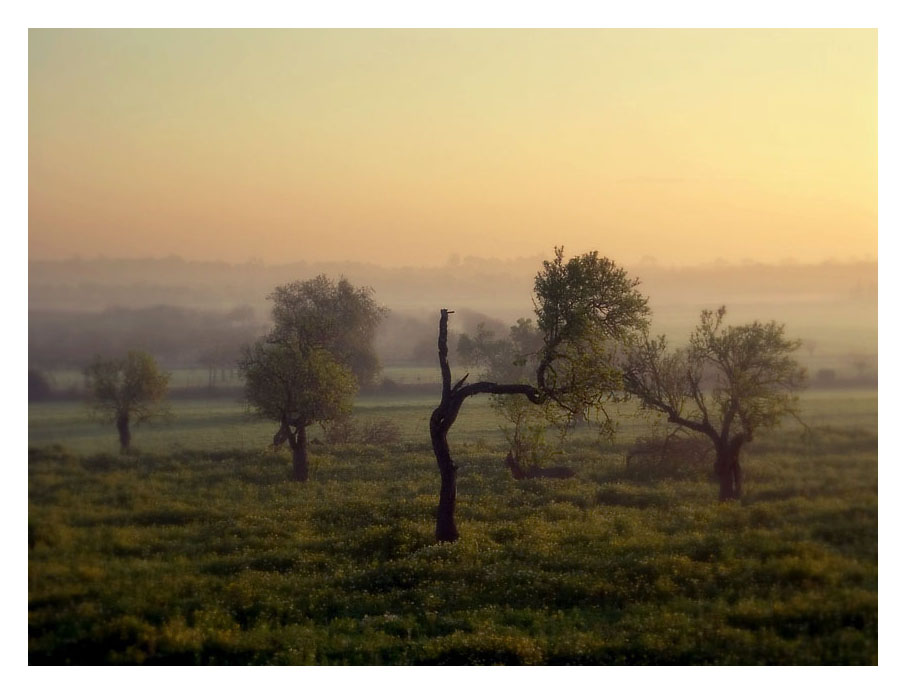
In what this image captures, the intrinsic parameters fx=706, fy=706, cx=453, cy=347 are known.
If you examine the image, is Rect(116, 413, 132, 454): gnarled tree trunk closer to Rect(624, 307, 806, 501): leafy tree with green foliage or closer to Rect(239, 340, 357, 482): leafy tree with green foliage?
Rect(239, 340, 357, 482): leafy tree with green foliage

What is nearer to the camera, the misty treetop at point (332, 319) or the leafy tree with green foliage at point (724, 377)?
the leafy tree with green foliage at point (724, 377)

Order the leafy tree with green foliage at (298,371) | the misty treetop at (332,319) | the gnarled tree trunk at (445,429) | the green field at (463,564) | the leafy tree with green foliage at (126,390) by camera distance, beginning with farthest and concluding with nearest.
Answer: the misty treetop at (332,319), the leafy tree with green foliage at (298,371), the leafy tree with green foliage at (126,390), the gnarled tree trunk at (445,429), the green field at (463,564)

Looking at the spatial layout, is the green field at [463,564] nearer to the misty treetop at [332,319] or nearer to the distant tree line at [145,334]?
the distant tree line at [145,334]

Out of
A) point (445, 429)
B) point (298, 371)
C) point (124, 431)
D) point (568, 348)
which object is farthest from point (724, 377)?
point (124, 431)

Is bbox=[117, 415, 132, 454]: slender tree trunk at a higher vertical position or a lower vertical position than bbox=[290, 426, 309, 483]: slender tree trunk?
higher

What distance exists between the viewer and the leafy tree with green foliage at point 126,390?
104ft

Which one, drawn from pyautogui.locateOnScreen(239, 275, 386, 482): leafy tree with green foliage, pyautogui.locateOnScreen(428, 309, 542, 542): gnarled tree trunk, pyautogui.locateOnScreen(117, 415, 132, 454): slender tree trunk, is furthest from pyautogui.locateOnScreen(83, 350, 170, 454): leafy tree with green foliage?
pyautogui.locateOnScreen(428, 309, 542, 542): gnarled tree trunk

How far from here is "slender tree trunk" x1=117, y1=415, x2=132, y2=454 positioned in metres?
36.1

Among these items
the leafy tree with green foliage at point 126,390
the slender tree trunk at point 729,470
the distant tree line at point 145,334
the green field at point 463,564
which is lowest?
the green field at point 463,564

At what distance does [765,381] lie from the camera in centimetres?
3125

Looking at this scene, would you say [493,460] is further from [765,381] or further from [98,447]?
[98,447]

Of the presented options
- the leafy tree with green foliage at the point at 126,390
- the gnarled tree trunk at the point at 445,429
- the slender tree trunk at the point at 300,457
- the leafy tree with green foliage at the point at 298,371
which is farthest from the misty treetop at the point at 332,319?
the gnarled tree trunk at the point at 445,429

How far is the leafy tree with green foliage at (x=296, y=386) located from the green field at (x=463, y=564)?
6.05 m

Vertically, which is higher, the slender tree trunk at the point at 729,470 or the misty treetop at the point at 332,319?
the misty treetop at the point at 332,319
